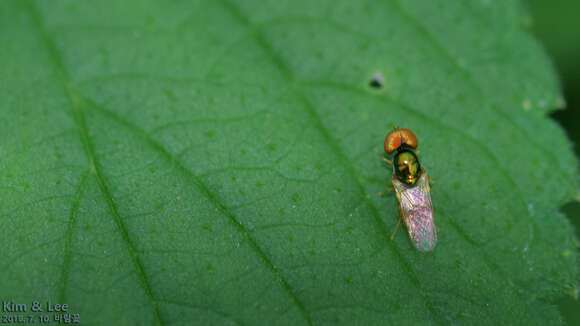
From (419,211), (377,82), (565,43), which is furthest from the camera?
(565,43)

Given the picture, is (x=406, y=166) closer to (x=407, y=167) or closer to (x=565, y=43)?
(x=407, y=167)

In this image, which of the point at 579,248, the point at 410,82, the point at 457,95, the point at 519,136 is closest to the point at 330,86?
the point at 410,82

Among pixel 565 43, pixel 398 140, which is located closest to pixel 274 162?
pixel 398 140

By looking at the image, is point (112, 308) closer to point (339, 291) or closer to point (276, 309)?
point (276, 309)

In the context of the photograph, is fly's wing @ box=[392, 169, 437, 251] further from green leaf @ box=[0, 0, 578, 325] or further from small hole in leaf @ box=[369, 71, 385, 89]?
small hole in leaf @ box=[369, 71, 385, 89]

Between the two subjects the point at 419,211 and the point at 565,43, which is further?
the point at 565,43

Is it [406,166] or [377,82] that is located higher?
[377,82]
